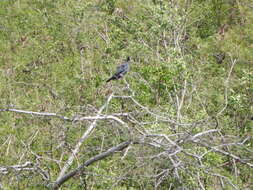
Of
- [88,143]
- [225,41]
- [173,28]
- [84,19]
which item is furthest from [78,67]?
[225,41]

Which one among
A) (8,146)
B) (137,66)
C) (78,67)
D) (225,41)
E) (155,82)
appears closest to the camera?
(8,146)

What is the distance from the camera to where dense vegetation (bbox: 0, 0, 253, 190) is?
21.0 ft

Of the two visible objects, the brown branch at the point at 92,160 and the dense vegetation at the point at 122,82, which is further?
the dense vegetation at the point at 122,82

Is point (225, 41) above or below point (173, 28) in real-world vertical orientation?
below

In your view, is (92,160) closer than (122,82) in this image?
Yes

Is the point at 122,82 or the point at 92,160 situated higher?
the point at 92,160

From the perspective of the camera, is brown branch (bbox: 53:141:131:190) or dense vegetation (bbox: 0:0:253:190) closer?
brown branch (bbox: 53:141:131:190)

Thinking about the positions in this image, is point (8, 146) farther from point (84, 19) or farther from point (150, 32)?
point (84, 19)

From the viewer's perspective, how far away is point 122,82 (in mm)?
8875

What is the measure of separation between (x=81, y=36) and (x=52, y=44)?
0.69 meters

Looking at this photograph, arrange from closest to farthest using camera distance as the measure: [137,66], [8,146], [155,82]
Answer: [8,146], [155,82], [137,66]

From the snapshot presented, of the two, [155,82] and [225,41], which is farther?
[225,41]

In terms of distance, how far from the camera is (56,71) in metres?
10.2

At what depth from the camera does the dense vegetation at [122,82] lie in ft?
21.0
